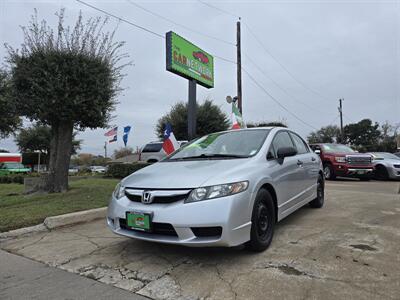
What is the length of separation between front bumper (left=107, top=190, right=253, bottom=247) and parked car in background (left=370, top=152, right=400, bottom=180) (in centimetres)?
1243

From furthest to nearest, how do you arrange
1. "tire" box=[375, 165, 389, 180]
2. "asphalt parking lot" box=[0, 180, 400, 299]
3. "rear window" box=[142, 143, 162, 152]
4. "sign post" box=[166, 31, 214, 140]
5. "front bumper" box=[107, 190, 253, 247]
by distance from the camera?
"rear window" box=[142, 143, 162, 152] → "tire" box=[375, 165, 389, 180] → "sign post" box=[166, 31, 214, 140] → "front bumper" box=[107, 190, 253, 247] → "asphalt parking lot" box=[0, 180, 400, 299]

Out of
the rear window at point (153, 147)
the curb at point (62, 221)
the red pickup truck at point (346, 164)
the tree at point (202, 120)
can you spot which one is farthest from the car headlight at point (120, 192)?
the tree at point (202, 120)

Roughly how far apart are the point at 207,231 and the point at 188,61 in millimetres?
9623

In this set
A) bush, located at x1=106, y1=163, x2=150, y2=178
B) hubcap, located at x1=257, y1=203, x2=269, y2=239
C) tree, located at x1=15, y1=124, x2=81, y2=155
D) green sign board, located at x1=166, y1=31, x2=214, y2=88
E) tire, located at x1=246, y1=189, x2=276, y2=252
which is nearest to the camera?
tire, located at x1=246, y1=189, x2=276, y2=252

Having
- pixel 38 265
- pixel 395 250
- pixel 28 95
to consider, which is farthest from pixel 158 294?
pixel 28 95

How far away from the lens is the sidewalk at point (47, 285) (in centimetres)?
290

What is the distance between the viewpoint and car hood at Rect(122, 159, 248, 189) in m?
3.34

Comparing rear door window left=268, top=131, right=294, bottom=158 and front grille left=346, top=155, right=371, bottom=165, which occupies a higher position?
rear door window left=268, top=131, right=294, bottom=158

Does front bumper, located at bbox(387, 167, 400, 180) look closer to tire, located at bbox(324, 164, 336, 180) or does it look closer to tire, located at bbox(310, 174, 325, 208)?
tire, located at bbox(324, 164, 336, 180)

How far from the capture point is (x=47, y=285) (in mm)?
3158

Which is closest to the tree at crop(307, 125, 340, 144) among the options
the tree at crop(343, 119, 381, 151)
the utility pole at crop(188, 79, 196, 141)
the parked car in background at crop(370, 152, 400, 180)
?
the tree at crop(343, 119, 381, 151)

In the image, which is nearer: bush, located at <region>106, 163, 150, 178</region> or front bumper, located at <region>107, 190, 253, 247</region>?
front bumper, located at <region>107, 190, 253, 247</region>

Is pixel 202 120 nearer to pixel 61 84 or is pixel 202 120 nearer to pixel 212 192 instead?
pixel 61 84

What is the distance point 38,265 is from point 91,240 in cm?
92
